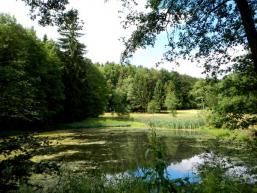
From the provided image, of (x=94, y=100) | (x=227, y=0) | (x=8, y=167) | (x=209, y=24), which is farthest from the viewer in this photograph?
(x=94, y=100)

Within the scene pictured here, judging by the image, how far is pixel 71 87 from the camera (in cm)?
5109

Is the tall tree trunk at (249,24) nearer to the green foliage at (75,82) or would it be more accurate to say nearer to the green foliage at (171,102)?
the green foliage at (75,82)

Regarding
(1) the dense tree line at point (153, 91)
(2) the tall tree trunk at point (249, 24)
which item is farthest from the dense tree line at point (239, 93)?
(1) the dense tree line at point (153, 91)

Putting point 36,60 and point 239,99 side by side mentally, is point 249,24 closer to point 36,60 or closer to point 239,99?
point 239,99

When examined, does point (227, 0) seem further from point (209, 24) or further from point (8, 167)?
point (8, 167)

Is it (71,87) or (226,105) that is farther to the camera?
(71,87)

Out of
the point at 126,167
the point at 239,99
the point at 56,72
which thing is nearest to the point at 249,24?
the point at 239,99

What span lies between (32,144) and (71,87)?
4672 cm

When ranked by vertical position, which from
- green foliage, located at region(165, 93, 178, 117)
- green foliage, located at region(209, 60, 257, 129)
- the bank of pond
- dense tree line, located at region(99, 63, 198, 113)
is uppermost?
dense tree line, located at region(99, 63, 198, 113)

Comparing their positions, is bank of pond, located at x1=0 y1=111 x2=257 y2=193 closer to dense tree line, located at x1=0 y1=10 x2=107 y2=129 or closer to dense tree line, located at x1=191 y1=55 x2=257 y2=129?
dense tree line, located at x1=191 y1=55 x2=257 y2=129

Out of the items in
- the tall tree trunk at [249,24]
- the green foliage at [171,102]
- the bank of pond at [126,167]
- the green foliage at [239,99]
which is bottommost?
the bank of pond at [126,167]

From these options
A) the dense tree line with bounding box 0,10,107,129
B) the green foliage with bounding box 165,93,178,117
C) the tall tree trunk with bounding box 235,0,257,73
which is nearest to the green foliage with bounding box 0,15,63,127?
the dense tree line with bounding box 0,10,107,129

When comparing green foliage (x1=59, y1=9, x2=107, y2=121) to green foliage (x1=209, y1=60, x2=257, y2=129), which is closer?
green foliage (x1=209, y1=60, x2=257, y2=129)

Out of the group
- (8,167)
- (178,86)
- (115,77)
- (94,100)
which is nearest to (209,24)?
(8,167)
